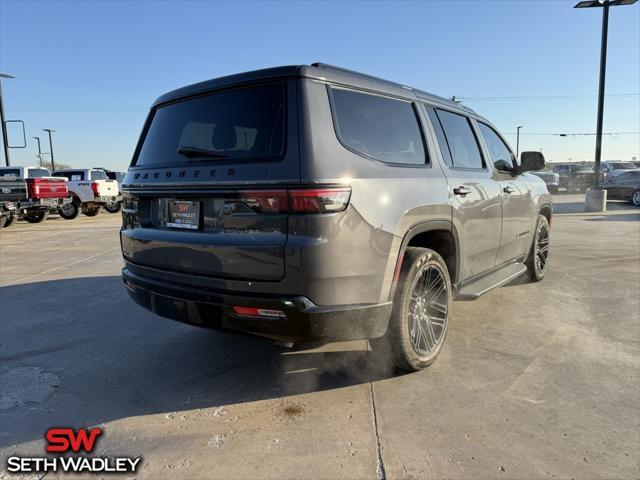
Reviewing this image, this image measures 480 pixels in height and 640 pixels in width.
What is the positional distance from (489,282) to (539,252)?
2.23 metres

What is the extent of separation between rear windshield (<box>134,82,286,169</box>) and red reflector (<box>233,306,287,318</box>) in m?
0.84

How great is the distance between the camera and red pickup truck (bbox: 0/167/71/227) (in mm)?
13284

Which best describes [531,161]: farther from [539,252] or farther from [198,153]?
[198,153]

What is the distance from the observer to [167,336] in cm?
398

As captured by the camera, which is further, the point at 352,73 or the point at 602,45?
the point at 602,45

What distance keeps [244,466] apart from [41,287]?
4.88 metres

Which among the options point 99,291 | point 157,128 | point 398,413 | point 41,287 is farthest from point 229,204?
point 41,287

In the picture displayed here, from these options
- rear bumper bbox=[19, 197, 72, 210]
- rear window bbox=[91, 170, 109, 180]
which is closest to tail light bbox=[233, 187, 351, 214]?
rear bumper bbox=[19, 197, 72, 210]

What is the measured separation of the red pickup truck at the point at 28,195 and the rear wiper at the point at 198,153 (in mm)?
13047

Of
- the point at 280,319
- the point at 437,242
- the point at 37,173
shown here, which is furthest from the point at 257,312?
the point at 37,173

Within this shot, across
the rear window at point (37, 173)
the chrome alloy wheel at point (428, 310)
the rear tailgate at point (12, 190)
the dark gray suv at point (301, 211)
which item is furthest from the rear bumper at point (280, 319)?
the rear window at point (37, 173)

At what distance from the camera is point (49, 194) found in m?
14.4

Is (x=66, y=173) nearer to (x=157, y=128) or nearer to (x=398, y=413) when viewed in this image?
(x=157, y=128)

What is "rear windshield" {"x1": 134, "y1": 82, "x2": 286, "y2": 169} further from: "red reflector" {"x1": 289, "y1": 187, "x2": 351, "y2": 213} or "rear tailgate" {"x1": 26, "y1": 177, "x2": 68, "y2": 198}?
"rear tailgate" {"x1": 26, "y1": 177, "x2": 68, "y2": 198}
